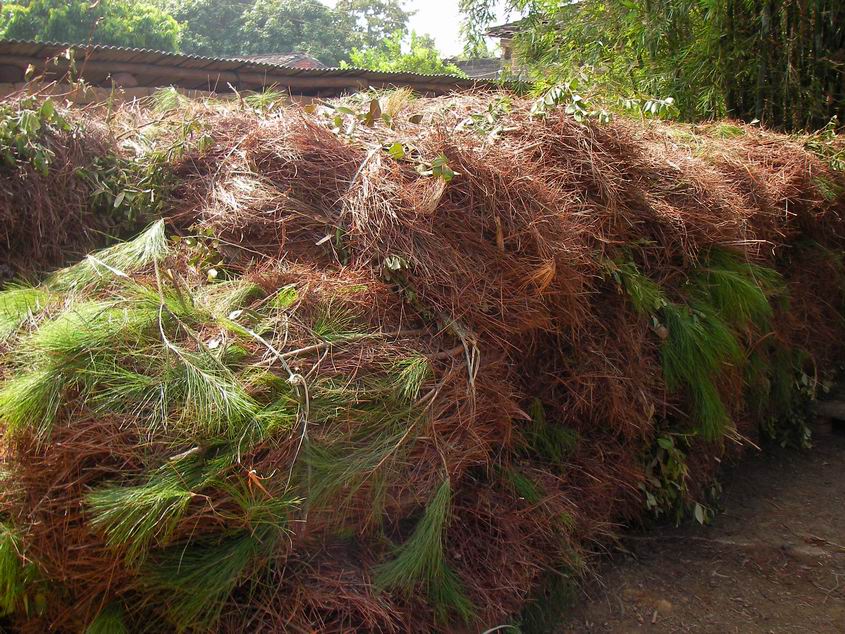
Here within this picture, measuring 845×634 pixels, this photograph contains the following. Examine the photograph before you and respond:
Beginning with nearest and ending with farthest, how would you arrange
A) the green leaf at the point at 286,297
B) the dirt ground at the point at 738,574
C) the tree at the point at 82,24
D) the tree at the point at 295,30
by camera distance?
the green leaf at the point at 286,297 < the dirt ground at the point at 738,574 < the tree at the point at 82,24 < the tree at the point at 295,30

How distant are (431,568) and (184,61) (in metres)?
5.96

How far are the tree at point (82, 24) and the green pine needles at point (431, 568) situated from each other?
2078 centimetres

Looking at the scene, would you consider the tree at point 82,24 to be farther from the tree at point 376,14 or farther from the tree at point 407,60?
the tree at point 376,14

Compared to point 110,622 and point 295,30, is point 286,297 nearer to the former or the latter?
point 110,622

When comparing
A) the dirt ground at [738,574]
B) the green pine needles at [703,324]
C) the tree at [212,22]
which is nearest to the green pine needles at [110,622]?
the dirt ground at [738,574]

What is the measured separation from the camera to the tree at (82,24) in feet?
64.2

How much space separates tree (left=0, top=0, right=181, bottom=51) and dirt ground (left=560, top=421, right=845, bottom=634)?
67.0 feet

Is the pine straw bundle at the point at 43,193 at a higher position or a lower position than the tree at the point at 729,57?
lower

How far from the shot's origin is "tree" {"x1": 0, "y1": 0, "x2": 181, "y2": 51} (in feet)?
64.2

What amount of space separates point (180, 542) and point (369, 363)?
65cm

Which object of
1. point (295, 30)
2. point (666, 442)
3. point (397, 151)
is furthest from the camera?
point (295, 30)

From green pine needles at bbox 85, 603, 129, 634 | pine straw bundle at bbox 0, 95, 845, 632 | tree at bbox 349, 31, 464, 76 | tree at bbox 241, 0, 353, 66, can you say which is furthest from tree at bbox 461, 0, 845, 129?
tree at bbox 241, 0, 353, 66

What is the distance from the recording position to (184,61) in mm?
6586

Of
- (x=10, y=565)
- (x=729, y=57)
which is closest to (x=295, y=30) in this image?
(x=729, y=57)
